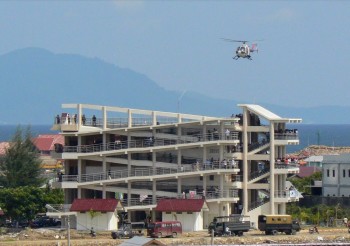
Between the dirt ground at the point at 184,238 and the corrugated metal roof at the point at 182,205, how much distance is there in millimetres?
1606

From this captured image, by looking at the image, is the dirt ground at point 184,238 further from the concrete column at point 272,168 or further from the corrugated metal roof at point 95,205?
the concrete column at point 272,168

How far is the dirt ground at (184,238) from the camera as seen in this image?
230ft

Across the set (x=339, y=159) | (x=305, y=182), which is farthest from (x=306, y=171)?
(x=339, y=159)

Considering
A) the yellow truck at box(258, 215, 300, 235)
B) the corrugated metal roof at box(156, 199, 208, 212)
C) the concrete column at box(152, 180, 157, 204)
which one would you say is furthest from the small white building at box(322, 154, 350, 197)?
the yellow truck at box(258, 215, 300, 235)

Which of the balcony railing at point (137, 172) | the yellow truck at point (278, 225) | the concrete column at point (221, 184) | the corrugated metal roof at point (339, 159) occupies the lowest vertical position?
the yellow truck at point (278, 225)

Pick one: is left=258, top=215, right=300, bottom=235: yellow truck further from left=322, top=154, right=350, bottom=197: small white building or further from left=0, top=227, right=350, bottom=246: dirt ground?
left=322, top=154, right=350, bottom=197: small white building

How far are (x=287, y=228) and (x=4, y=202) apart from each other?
1890 cm

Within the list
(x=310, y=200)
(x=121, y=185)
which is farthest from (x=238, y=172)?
(x=310, y=200)

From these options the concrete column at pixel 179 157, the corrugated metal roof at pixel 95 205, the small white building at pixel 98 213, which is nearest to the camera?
the corrugated metal roof at pixel 95 205

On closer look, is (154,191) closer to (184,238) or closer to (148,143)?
(148,143)

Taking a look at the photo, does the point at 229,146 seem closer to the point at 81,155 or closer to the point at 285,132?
the point at 285,132

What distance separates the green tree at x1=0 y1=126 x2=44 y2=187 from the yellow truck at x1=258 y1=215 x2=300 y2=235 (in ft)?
74.2

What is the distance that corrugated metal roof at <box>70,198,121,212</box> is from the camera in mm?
77375

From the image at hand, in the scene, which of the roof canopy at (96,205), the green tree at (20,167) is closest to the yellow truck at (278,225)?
the roof canopy at (96,205)
